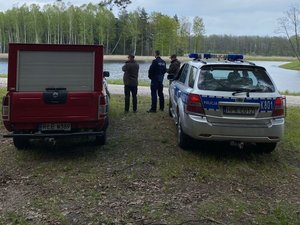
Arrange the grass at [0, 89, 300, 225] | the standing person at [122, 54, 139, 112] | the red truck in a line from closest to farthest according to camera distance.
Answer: the grass at [0, 89, 300, 225] → the red truck → the standing person at [122, 54, 139, 112]

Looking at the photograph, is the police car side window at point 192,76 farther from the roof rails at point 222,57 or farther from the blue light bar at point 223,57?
the blue light bar at point 223,57

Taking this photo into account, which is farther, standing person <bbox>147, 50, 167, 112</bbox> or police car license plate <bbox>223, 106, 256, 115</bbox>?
standing person <bbox>147, 50, 167, 112</bbox>

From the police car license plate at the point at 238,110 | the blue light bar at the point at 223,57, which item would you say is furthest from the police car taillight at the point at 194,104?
the blue light bar at the point at 223,57

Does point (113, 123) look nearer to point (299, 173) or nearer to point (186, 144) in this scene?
point (186, 144)

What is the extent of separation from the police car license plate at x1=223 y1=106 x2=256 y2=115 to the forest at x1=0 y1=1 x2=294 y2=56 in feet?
276

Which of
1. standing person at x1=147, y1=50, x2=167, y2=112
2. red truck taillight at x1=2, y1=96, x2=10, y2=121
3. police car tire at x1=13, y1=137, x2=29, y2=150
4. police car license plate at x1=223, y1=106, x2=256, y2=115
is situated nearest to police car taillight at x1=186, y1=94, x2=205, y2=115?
police car license plate at x1=223, y1=106, x2=256, y2=115

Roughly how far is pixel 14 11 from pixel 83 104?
98608 millimetres

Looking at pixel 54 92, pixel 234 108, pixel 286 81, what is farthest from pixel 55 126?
pixel 286 81

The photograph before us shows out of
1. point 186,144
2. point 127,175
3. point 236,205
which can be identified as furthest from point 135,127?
point 236,205

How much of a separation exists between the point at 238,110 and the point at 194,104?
0.70 meters

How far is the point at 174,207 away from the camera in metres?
4.82

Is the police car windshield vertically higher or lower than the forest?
lower

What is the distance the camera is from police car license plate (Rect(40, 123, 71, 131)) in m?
6.50

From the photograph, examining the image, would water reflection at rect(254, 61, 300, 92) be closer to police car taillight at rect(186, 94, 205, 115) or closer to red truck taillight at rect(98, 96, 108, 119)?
police car taillight at rect(186, 94, 205, 115)
